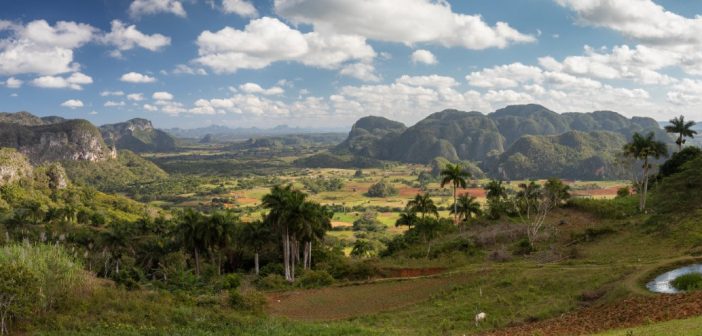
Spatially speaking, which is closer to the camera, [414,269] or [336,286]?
[336,286]

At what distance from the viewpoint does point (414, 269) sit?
1655 inches

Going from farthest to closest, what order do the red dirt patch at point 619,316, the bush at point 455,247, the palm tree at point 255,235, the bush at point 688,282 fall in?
the palm tree at point 255,235 → the bush at point 455,247 → the bush at point 688,282 → the red dirt patch at point 619,316

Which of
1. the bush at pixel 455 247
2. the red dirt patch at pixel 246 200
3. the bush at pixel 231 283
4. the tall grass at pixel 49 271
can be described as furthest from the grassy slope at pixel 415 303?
the red dirt patch at pixel 246 200

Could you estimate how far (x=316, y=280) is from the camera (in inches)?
1602

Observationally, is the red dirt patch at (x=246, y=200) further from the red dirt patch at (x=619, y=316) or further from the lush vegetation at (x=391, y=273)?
the red dirt patch at (x=619, y=316)

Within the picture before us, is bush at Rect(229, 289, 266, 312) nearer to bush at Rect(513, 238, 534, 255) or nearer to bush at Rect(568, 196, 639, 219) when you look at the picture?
bush at Rect(513, 238, 534, 255)

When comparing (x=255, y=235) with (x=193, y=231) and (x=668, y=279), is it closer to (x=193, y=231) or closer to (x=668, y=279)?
(x=193, y=231)

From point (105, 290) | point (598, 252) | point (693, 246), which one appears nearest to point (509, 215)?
point (598, 252)

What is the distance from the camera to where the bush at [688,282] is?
22891 millimetres

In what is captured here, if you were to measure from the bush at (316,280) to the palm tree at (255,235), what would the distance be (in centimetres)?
1413

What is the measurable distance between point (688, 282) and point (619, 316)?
222 inches

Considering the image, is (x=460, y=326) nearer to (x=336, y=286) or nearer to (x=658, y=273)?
(x=658, y=273)

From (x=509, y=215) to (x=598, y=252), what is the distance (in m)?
23.2

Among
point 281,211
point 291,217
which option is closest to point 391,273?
point 291,217
